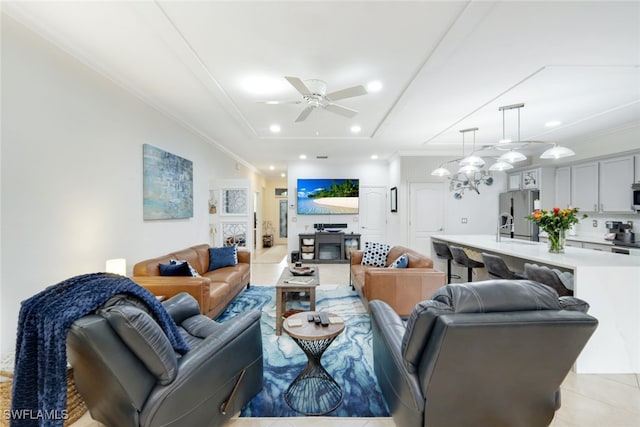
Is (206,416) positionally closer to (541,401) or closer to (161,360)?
(161,360)

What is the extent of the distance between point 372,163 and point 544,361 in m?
6.35

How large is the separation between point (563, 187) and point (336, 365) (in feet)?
18.9

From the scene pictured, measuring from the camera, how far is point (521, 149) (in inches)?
227

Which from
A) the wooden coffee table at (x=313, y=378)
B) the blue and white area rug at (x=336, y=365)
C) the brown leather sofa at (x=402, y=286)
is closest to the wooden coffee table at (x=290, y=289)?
the blue and white area rug at (x=336, y=365)

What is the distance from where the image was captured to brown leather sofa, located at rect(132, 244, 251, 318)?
2658 millimetres

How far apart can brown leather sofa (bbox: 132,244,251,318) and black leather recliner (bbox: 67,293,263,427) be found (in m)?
1.25

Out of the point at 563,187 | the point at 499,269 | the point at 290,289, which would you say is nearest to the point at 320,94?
the point at 290,289

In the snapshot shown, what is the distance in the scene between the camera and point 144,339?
1.21 metres

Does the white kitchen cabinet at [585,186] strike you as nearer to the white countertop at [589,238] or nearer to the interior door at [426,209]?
the white countertop at [589,238]

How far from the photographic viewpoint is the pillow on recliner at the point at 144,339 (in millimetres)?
1167

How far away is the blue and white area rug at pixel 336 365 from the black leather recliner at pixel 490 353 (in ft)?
1.90

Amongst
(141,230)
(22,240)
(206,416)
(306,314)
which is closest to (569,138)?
(306,314)

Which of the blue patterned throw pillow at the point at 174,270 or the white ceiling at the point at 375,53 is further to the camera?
the blue patterned throw pillow at the point at 174,270

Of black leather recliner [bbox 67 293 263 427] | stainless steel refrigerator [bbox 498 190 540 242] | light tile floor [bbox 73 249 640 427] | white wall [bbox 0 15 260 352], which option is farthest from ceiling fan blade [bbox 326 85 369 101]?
stainless steel refrigerator [bbox 498 190 540 242]
